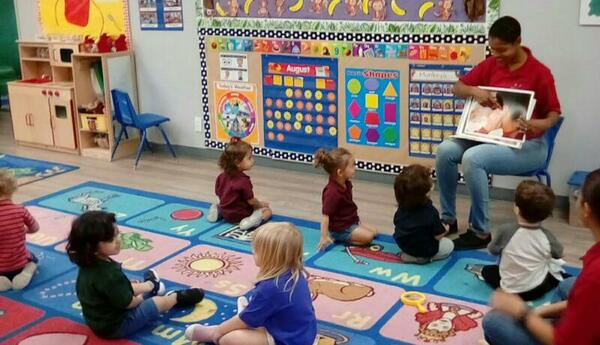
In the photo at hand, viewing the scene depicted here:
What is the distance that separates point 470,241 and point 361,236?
64 centimetres

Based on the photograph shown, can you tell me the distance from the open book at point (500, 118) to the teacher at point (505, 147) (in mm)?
43

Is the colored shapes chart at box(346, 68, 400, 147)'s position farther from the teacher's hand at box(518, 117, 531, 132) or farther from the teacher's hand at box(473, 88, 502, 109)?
the teacher's hand at box(518, 117, 531, 132)

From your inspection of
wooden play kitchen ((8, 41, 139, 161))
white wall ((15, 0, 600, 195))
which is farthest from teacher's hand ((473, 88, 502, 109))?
wooden play kitchen ((8, 41, 139, 161))

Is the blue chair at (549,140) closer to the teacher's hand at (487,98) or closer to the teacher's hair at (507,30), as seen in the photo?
the teacher's hand at (487,98)

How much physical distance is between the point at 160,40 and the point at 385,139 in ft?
7.76

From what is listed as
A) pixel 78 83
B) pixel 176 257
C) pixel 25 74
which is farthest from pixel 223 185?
pixel 25 74

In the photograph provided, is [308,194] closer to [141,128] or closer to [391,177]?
[391,177]

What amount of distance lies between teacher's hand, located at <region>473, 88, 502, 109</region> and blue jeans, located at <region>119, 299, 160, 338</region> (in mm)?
2315

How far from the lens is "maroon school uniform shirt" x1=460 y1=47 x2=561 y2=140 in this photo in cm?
398

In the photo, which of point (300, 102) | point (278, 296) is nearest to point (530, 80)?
point (300, 102)

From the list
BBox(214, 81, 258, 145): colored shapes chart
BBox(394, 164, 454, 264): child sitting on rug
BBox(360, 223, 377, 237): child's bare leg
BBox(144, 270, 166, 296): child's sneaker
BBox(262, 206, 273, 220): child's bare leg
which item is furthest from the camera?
BBox(214, 81, 258, 145): colored shapes chart

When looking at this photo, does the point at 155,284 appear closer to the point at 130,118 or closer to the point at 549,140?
the point at 549,140

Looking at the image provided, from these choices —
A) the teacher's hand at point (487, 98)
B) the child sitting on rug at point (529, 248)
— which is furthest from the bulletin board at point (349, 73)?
the child sitting on rug at point (529, 248)

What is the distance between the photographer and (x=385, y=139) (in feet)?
17.2
